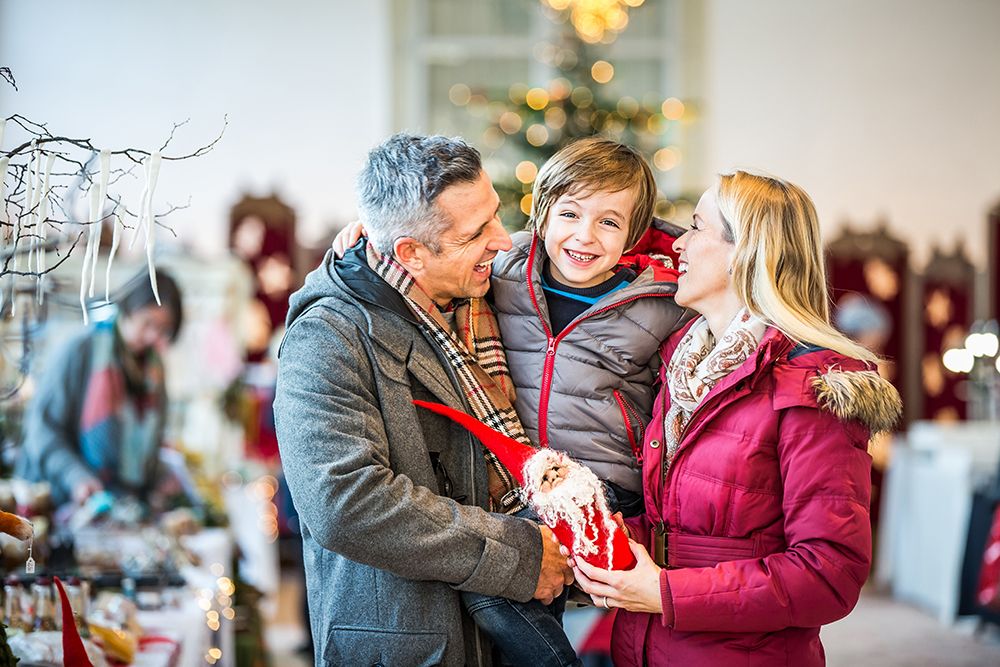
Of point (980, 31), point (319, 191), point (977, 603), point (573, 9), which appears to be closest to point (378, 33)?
point (319, 191)

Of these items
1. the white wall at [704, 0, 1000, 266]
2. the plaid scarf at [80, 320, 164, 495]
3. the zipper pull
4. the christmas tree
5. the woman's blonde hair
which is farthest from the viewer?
the white wall at [704, 0, 1000, 266]

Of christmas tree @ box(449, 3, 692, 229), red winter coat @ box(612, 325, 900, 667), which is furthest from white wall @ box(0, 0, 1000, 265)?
red winter coat @ box(612, 325, 900, 667)

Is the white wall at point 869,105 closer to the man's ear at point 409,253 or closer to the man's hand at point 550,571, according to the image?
the man's ear at point 409,253

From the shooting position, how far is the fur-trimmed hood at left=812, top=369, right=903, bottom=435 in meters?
1.71

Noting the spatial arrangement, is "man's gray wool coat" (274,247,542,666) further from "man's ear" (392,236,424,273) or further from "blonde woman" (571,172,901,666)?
"blonde woman" (571,172,901,666)

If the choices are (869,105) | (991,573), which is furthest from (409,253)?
(869,105)

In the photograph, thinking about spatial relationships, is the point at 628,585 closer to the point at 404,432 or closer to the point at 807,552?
the point at 807,552

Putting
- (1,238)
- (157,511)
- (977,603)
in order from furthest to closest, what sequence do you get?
1. (977,603)
2. (157,511)
3. (1,238)

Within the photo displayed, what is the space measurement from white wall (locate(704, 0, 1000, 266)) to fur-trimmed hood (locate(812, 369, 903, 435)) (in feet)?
22.2

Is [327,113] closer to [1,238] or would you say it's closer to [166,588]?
[166,588]

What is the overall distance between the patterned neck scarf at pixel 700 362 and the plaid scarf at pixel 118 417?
277 cm

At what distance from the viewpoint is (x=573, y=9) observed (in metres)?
6.15

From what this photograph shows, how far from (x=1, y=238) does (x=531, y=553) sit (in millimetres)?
998

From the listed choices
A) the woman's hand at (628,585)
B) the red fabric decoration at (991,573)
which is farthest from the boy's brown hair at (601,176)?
the red fabric decoration at (991,573)
